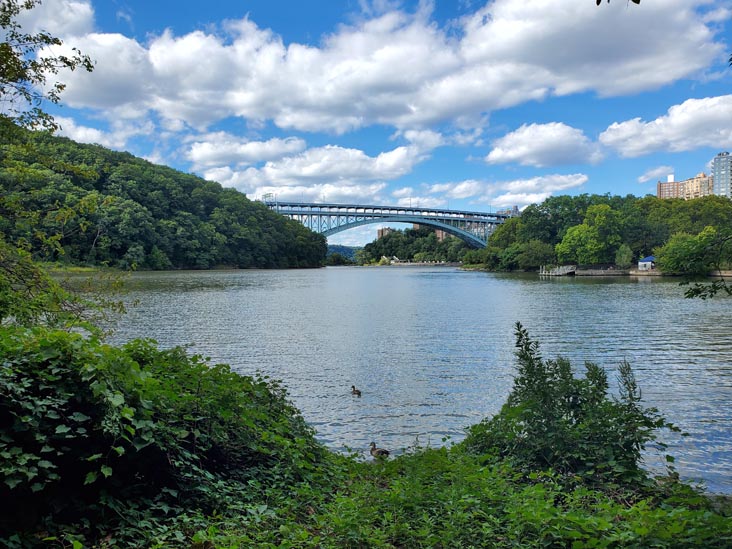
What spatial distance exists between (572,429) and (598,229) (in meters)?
78.0

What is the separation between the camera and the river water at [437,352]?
891 centimetres

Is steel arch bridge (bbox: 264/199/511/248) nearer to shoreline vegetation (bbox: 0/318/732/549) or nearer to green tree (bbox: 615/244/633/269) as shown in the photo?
green tree (bbox: 615/244/633/269)

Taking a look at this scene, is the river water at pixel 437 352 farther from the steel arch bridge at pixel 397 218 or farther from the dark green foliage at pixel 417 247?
the dark green foliage at pixel 417 247

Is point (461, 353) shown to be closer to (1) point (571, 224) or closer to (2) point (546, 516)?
(2) point (546, 516)

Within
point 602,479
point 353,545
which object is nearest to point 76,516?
point 353,545

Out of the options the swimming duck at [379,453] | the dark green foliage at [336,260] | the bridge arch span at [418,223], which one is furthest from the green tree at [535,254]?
the dark green foliage at [336,260]

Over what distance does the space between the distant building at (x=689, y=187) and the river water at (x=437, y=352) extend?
403 feet

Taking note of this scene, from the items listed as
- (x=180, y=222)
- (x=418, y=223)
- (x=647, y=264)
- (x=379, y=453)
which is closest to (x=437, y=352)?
(x=379, y=453)

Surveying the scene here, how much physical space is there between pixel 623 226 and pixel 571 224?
11369mm

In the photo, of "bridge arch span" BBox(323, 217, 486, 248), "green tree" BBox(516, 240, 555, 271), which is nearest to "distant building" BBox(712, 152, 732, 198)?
"bridge arch span" BBox(323, 217, 486, 248)

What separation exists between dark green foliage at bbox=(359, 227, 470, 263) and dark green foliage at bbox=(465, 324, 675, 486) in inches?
5746

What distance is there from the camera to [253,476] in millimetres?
4781

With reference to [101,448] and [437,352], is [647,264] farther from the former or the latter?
[101,448]

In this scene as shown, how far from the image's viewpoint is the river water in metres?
8.91
